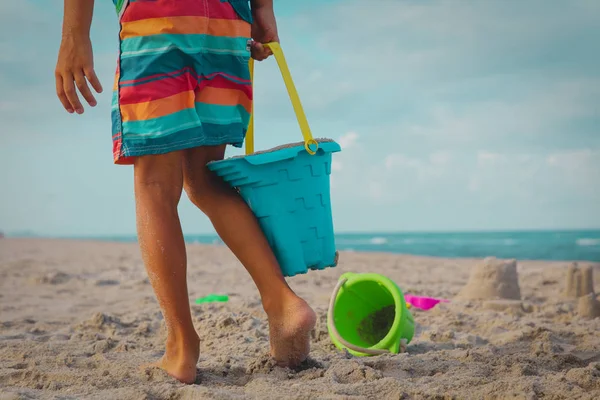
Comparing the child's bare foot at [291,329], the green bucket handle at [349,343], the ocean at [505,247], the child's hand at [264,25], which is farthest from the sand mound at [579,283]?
the ocean at [505,247]

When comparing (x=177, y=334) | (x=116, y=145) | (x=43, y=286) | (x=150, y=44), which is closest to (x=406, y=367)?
(x=177, y=334)

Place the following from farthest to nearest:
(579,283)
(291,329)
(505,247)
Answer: (505,247), (579,283), (291,329)

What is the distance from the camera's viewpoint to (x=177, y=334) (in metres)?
1.87

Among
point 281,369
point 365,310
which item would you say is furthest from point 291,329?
point 365,310

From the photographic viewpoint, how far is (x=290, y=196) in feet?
6.54

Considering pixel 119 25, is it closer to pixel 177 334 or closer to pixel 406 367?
pixel 177 334

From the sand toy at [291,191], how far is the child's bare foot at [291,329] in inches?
5.8

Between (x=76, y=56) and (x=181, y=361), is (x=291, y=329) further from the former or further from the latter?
(x=76, y=56)

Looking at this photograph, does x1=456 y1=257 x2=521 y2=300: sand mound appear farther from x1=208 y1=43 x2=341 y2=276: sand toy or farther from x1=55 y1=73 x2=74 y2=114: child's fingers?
x1=55 y1=73 x2=74 y2=114: child's fingers

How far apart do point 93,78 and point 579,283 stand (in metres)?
3.83

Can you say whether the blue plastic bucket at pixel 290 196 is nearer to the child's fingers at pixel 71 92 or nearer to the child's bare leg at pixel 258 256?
the child's bare leg at pixel 258 256

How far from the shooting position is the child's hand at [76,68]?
Result: 71.5 inches

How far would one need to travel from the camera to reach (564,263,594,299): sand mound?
14.3 feet

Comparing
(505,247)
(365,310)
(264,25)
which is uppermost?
(264,25)
